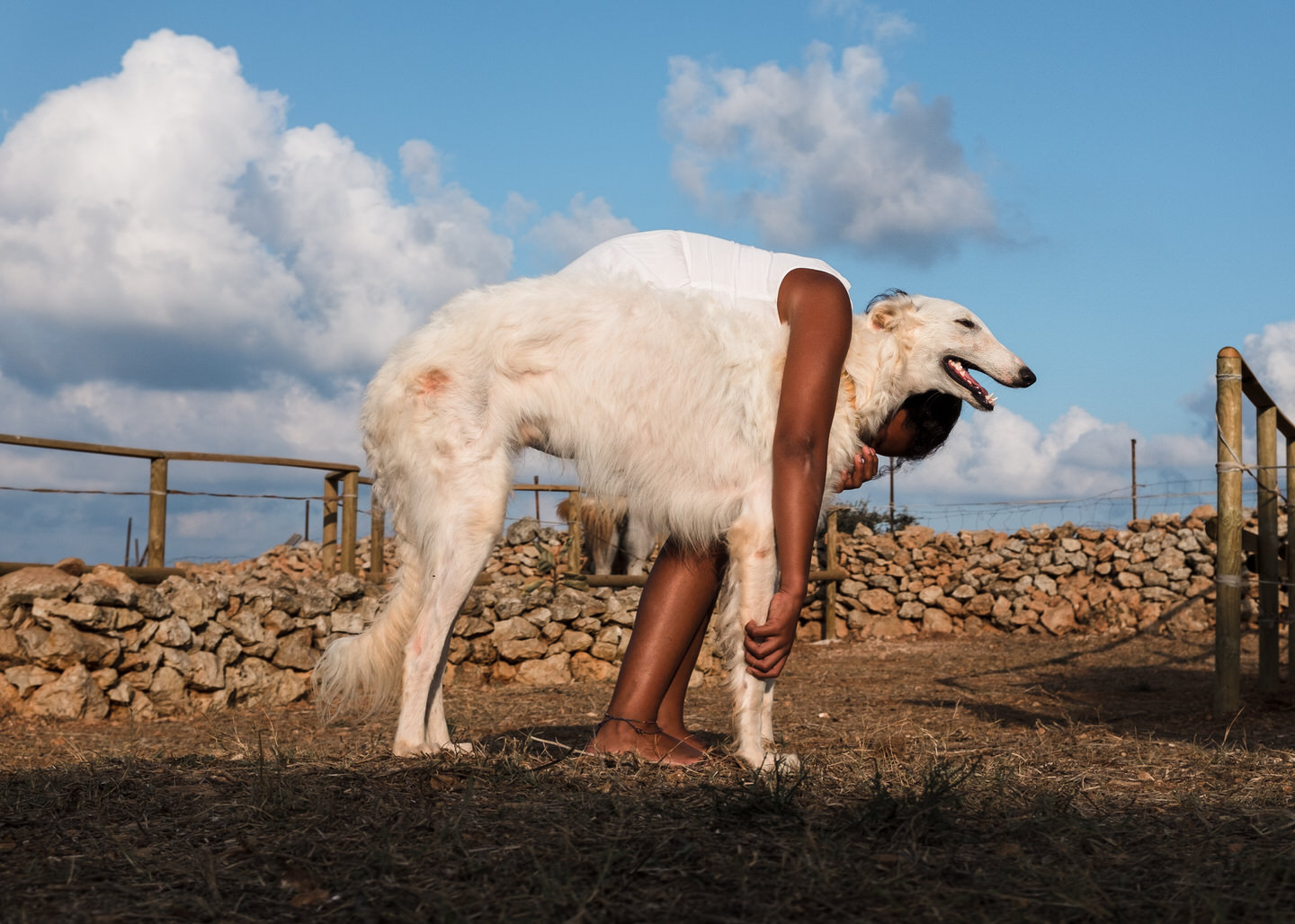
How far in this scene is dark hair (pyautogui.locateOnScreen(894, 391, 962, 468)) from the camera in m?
3.79

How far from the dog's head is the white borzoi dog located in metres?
0.61

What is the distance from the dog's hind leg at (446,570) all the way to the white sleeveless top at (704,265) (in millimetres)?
843

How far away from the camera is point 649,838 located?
199cm

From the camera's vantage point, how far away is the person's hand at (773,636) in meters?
2.85

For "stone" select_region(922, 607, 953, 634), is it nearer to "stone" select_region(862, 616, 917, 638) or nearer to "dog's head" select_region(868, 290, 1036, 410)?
"stone" select_region(862, 616, 917, 638)

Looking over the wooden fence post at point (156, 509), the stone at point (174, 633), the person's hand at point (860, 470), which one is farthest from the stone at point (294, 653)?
the person's hand at point (860, 470)

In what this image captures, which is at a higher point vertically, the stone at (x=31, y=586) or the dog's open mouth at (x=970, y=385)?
the dog's open mouth at (x=970, y=385)

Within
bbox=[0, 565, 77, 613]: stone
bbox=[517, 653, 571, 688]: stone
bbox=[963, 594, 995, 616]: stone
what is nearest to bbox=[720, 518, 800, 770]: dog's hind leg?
bbox=[0, 565, 77, 613]: stone

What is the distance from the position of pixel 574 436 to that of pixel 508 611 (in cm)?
622

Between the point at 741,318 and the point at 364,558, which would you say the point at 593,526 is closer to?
the point at 364,558

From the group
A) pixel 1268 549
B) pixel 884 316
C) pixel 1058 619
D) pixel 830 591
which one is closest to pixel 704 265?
pixel 884 316

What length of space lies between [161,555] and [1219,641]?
25.2ft

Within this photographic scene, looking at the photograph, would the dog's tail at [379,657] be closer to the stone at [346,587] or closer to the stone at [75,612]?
the stone at [75,612]

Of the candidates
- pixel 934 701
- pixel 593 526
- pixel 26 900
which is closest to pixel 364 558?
pixel 593 526
